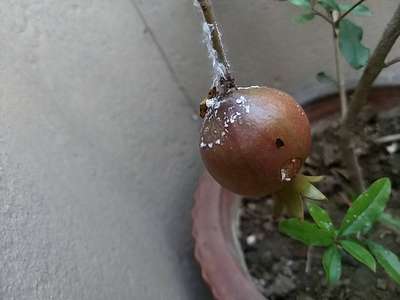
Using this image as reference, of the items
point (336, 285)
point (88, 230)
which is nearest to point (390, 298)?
point (336, 285)

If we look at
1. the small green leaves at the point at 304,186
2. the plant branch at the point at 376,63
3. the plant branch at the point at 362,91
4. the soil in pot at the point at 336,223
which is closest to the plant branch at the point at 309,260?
the soil in pot at the point at 336,223

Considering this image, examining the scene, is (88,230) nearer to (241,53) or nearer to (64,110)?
(64,110)

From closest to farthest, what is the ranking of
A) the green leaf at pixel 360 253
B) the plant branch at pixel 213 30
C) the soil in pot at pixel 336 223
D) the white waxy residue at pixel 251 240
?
1. the plant branch at pixel 213 30
2. the green leaf at pixel 360 253
3. the soil in pot at pixel 336 223
4. the white waxy residue at pixel 251 240

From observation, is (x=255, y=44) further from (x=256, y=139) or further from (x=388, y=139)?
(x=256, y=139)

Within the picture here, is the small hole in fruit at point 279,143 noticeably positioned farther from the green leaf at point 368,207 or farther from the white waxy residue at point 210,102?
the green leaf at point 368,207

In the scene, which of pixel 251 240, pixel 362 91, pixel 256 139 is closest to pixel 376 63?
pixel 362 91

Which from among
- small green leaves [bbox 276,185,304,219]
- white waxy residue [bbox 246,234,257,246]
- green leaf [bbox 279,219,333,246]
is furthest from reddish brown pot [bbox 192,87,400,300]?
small green leaves [bbox 276,185,304,219]

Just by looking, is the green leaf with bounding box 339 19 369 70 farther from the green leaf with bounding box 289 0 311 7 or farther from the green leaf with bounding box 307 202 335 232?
the green leaf with bounding box 307 202 335 232
